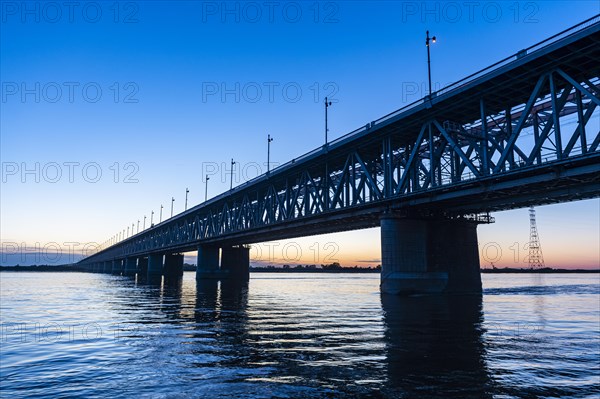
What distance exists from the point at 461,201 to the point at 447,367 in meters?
31.9

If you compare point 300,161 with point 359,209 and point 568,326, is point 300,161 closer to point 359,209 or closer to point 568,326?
point 359,209

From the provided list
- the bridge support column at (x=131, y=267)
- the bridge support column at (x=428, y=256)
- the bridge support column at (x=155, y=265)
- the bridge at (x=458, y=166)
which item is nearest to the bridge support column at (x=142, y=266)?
the bridge support column at (x=131, y=267)

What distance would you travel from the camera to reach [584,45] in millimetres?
28953

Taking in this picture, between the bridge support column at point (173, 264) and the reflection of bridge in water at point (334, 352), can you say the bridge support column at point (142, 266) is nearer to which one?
the bridge support column at point (173, 264)

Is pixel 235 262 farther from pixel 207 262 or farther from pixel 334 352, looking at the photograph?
pixel 334 352

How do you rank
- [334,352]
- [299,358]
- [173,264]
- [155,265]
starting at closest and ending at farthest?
[299,358]
[334,352]
[173,264]
[155,265]

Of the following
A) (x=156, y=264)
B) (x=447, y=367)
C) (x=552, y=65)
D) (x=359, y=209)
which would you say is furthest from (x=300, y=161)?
(x=156, y=264)

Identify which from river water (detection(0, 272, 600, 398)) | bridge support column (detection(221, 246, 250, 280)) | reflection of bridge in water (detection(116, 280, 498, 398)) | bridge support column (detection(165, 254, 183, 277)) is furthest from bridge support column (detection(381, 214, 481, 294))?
bridge support column (detection(165, 254, 183, 277))

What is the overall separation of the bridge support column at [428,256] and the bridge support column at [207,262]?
2421 inches

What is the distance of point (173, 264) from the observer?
478 ft

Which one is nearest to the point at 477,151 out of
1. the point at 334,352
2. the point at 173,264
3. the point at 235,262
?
the point at 334,352

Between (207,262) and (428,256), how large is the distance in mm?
66141

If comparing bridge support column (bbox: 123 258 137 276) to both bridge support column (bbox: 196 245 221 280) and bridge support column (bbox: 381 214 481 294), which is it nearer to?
bridge support column (bbox: 196 245 221 280)

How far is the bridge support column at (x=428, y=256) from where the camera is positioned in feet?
145
